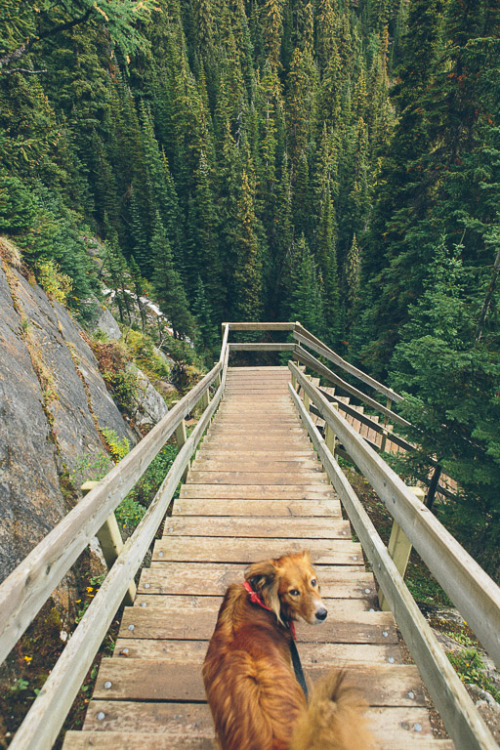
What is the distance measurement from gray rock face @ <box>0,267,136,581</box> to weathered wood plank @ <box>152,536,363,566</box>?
114 cm

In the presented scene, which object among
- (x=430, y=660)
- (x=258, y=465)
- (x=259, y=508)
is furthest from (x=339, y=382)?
(x=430, y=660)

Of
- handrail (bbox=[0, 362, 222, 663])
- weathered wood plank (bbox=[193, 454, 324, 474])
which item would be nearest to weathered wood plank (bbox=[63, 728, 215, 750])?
handrail (bbox=[0, 362, 222, 663])

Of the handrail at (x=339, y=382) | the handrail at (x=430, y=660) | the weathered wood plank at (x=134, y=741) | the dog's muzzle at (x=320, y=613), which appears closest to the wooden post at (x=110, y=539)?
the weathered wood plank at (x=134, y=741)

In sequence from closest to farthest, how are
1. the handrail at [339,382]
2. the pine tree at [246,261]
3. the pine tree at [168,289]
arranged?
the handrail at [339,382]
the pine tree at [168,289]
the pine tree at [246,261]

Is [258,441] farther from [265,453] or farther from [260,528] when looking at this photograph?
[260,528]

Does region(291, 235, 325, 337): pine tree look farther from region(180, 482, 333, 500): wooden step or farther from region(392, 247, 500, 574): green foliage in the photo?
region(180, 482, 333, 500): wooden step

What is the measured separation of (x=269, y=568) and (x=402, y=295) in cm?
1259

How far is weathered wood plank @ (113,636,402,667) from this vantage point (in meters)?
2.07

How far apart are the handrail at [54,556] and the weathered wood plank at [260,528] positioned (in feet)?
3.77

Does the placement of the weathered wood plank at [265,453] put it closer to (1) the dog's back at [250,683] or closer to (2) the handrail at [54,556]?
(2) the handrail at [54,556]

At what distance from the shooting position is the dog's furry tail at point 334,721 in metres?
1.03

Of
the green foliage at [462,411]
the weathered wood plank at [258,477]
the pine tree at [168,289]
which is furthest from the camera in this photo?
the pine tree at [168,289]

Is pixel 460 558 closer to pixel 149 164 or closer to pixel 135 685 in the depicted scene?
pixel 135 685

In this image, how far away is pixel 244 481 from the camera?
4309 millimetres
